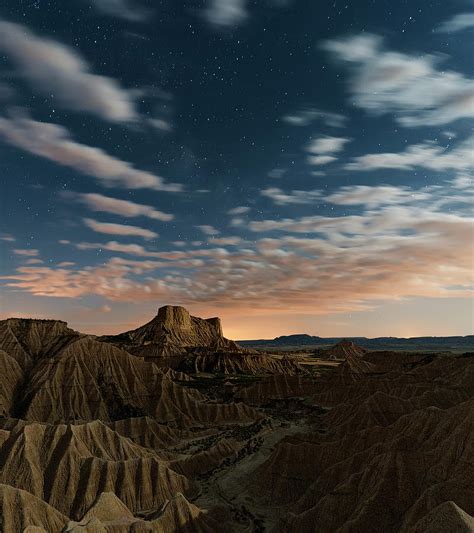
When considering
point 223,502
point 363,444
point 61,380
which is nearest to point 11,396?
point 61,380

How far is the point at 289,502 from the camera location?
5184 centimetres

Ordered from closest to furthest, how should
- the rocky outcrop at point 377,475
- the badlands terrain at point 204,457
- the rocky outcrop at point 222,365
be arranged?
1. the rocky outcrop at point 377,475
2. the badlands terrain at point 204,457
3. the rocky outcrop at point 222,365

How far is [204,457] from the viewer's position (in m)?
66.4

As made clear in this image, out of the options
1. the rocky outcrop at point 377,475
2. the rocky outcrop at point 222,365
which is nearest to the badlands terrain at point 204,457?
the rocky outcrop at point 377,475

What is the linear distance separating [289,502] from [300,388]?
91.6 metres

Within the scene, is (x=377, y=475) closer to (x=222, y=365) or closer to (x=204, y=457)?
(x=204, y=457)

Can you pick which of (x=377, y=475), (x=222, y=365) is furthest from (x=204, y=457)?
(x=222, y=365)

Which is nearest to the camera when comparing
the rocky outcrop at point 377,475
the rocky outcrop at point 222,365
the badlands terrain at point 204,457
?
the rocky outcrop at point 377,475

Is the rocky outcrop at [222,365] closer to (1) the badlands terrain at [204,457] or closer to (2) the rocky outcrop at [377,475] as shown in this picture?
(1) the badlands terrain at [204,457]

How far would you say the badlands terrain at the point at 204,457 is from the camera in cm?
3838

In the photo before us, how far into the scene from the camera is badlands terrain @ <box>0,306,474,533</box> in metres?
38.4

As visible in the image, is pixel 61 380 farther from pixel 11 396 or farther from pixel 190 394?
pixel 190 394

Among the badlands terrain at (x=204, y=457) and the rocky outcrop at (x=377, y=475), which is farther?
the badlands terrain at (x=204, y=457)

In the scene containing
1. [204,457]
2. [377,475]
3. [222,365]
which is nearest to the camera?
[377,475]
